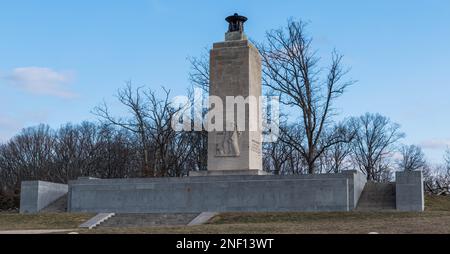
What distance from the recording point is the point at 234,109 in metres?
30.2

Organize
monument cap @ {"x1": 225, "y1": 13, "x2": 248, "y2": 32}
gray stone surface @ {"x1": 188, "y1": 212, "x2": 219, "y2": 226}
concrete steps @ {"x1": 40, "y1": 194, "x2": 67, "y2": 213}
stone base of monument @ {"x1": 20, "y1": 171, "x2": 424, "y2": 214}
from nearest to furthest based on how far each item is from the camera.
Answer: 1. gray stone surface @ {"x1": 188, "y1": 212, "x2": 219, "y2": 226}
2. stone base of monument @ {"x1": 20, "y1": 171, "x2": 424, "y2": 214}
3. monument cap @ {"x1": 225, "y1": 13, "x2": 248, "y2": 32}
4. concrete steps @ {"x1": 40, "y1": 194, "x2": 67, "y2": 213}

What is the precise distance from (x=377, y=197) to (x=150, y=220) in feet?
34.3

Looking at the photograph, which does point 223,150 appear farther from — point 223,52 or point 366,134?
point 366,134

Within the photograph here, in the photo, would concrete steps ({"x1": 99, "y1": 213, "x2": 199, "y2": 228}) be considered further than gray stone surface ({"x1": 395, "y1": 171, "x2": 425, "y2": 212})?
No

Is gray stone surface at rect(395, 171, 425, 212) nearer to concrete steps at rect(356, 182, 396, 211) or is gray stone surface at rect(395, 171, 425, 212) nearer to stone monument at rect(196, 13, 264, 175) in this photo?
concrete steps at rect(356, 182, 396, 211)

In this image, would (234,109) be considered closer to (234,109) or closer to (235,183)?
(234,109)

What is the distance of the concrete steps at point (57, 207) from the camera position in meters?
32.7

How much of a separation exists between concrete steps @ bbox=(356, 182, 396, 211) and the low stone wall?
18.7 inches

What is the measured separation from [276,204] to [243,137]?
372cm

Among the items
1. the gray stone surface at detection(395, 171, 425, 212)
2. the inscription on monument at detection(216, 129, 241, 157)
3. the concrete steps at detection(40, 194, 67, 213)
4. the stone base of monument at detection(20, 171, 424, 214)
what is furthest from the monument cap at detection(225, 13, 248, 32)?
the concrete steps at detection(40, 194, 67, 213)

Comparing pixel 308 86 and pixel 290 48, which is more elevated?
pixel 290 48

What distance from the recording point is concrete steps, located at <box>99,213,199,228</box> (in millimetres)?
26656
